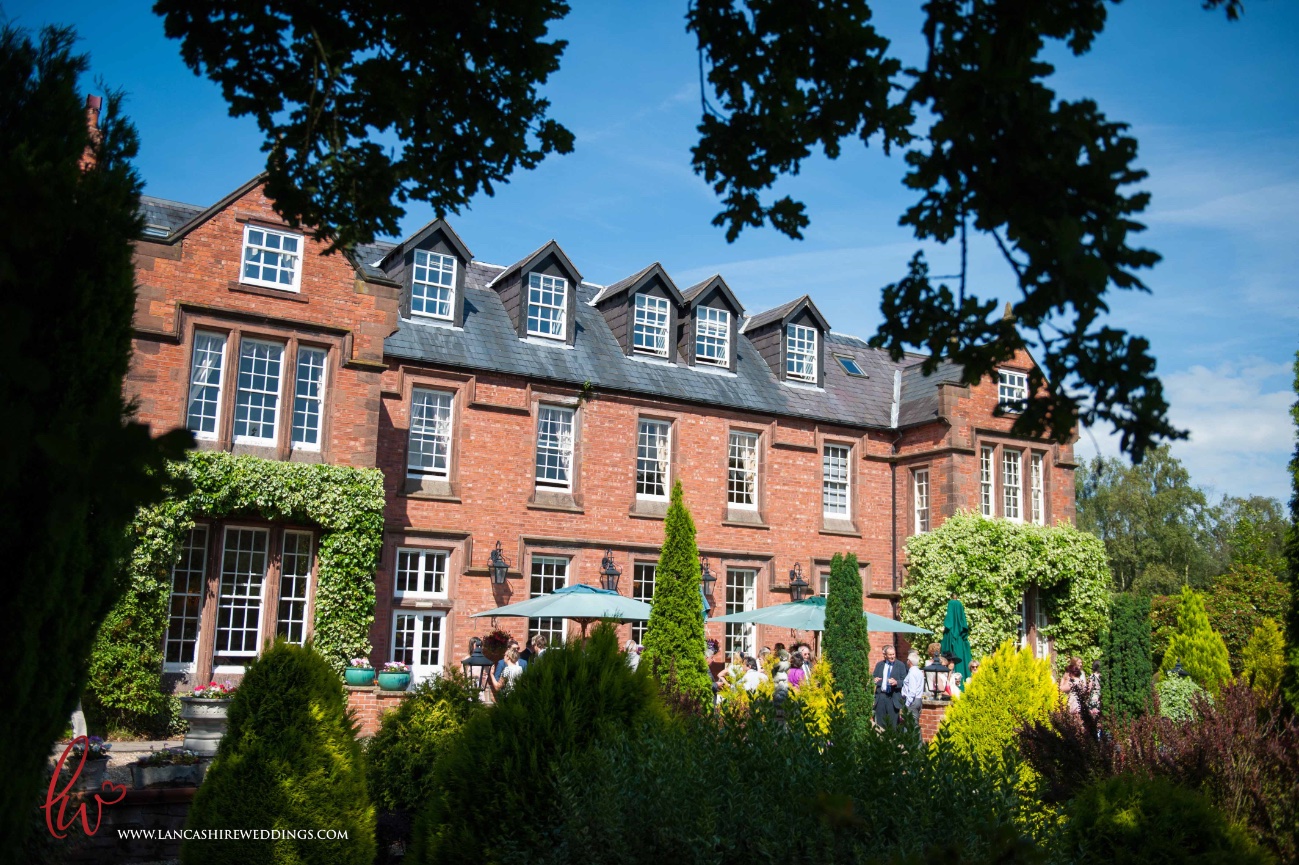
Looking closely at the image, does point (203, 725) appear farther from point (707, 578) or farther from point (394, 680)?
point (707, 578)

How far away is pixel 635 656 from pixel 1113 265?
17.3 m

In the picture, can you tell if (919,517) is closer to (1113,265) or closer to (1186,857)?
(1186,857)

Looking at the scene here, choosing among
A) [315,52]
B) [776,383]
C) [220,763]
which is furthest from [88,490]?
[776,383]

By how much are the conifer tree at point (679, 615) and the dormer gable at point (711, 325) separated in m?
8.00

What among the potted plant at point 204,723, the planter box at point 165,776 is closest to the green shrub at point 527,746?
the planter box at point 165,776

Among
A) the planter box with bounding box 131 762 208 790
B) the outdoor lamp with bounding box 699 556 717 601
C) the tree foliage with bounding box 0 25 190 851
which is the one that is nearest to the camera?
the tree foliage with bounding box 0 25 190 851

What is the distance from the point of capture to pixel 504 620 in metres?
21.0

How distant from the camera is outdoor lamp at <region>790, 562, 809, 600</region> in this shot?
922 inches


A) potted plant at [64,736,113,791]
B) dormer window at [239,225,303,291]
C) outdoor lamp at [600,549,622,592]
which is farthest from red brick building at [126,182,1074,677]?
potted plant at [64,736,113,791]

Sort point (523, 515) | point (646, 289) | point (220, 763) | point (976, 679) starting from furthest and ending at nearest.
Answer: point (646, 289) < point (523, 515) < point (976, 679) < point (220, 763)

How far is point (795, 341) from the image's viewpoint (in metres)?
26.4

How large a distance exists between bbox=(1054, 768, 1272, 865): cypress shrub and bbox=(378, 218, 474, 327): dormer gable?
17.5 m

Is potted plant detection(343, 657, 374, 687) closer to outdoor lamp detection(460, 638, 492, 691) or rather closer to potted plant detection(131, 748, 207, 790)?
outdoor lamp detection(460, 638, 492, 691)

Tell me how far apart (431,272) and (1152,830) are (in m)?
18.4
